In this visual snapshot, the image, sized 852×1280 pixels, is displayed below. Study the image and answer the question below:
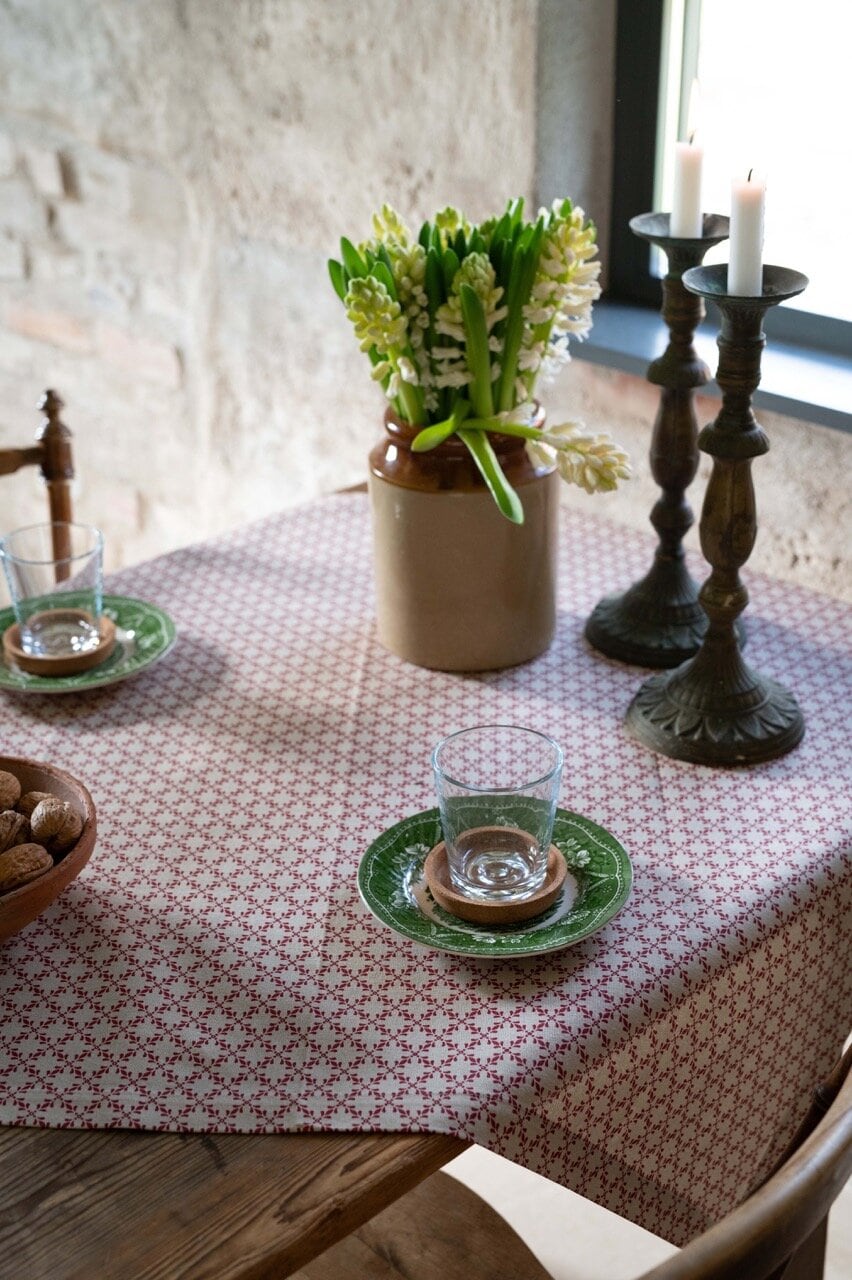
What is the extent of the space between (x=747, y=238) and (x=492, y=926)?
1.79 ft

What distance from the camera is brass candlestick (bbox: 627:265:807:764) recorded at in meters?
1.11

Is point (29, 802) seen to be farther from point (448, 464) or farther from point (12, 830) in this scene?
point (448, 464)

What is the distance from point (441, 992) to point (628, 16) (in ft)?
4.33

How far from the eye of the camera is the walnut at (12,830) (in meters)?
Answer: 0.97

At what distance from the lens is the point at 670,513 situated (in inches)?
55.5

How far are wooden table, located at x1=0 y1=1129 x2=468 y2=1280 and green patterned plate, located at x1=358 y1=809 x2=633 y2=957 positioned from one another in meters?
0.16

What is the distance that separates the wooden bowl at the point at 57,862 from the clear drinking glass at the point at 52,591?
279 millimetres

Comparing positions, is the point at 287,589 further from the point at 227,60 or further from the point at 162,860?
the point at 227,60

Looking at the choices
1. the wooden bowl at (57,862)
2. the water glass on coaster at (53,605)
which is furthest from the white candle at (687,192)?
the wooden bowl at (57,862)

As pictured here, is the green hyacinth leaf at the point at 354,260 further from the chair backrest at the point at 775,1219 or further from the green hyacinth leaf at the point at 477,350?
the chair backrest at the point at 775,1219

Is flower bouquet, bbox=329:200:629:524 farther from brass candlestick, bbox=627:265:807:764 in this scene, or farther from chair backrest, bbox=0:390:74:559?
chair backrest, bbox=0:390:74:559

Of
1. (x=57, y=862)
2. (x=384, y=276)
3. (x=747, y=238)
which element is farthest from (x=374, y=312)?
(x=57, y=862)

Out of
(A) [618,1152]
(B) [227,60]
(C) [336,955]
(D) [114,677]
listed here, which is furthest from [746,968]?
(B) [227,60]

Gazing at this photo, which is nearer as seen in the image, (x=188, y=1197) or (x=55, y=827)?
(x=188, y=1197)
